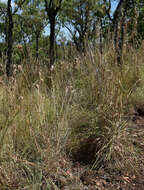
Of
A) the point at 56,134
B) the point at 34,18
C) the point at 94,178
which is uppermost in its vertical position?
the point at 34,18

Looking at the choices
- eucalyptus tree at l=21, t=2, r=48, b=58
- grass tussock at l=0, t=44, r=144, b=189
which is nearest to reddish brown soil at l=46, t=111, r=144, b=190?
grass tussock at l=0, t=44, r=144, b=189

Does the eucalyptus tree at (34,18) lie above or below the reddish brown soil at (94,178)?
above

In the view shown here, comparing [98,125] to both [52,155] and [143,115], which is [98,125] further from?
[143,115]

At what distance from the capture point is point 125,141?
7.60ft

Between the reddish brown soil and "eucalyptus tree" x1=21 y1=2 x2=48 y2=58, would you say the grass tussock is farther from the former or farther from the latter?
"eucalyptus tree" x1=21 y1=2 x2=48 y2=58

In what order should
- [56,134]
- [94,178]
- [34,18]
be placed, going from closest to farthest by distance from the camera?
[94,178] < [56,134] < [34,18]

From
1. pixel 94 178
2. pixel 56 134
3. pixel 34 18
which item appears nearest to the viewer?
pixel 94 178

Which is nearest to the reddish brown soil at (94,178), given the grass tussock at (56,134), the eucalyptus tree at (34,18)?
the grass tussock at (56,134)

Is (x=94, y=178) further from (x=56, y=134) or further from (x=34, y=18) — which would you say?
(x=34, y=18)

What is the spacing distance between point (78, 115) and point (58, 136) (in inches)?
24.5

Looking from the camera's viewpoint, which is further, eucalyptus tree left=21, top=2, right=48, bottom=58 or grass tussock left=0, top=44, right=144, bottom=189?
eucalyptus tree left=21, top=2, right=48, bottom=58

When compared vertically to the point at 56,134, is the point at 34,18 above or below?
above

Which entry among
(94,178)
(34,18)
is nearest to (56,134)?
(94,178)

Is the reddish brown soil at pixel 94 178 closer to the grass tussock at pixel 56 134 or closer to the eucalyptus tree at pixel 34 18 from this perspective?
the grass tussock at pixel 56 134
